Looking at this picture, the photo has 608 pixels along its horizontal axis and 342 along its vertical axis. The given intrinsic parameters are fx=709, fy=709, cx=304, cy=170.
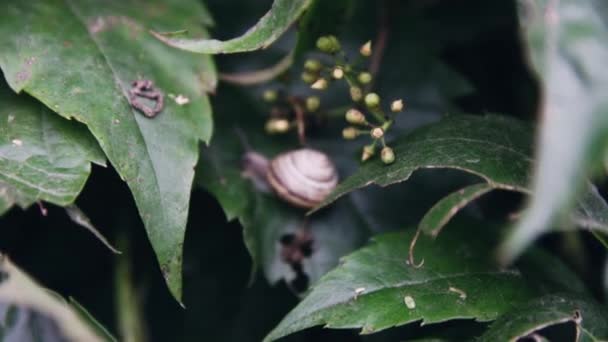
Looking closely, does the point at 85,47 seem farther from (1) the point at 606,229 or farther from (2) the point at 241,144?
(1) the point at 606,229

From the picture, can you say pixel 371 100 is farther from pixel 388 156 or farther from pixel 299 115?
pixel 299 115

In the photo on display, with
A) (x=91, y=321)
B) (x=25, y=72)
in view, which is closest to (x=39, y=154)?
(x=25, y=72)

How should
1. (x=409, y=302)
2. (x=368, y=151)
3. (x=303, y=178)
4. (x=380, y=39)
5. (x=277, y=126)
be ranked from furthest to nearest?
(x=380, y=39) < (x=277, y=126) < (x=303, y=178) < (x=368, y=151) < (x=409, y=302)

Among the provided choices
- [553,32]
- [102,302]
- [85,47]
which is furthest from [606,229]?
[102,302]

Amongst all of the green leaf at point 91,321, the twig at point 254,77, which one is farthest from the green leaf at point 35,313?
the twig at point 254,77

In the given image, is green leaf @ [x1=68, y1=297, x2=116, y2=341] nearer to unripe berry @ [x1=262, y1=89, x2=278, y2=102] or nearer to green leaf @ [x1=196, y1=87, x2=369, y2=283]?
green leaf @ [x1=196, y1=87, x2=369, y2=283]

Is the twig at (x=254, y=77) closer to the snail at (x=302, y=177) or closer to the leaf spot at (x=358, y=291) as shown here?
the snail at (x=302, y=177)
